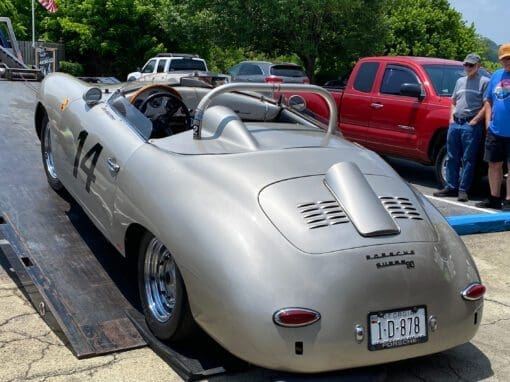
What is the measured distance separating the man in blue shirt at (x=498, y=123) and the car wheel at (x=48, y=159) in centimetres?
475

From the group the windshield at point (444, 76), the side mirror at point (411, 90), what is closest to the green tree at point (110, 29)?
the windshield at point (444, 76)

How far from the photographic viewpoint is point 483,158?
313 inches

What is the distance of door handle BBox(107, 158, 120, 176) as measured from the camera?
416 cm

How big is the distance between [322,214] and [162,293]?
3.78 ft

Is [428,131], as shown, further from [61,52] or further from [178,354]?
[61,52]

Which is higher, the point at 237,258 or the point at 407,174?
the point at 237,258

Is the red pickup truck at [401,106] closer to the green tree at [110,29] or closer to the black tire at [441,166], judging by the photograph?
the black tire at [441,166]

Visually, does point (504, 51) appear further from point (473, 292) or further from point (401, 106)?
point (473, 292)

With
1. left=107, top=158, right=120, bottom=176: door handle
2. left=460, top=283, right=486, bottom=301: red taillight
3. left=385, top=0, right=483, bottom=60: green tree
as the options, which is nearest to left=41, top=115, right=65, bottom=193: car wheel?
left=107, top=158, right=120, bottom=176: door handle

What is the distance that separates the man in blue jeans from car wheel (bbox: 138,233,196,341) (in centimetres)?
522

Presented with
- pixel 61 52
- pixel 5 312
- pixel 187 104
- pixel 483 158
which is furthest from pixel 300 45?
pixel 5 312

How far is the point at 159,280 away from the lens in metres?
3.86

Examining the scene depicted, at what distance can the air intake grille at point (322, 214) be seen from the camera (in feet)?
10.7

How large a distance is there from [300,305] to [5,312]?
2263 mm
